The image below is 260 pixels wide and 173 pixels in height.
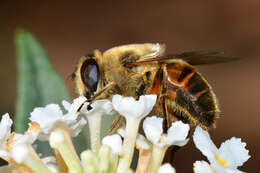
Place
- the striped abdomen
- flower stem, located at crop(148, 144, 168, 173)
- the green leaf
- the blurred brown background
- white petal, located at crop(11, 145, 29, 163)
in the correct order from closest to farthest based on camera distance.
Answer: white petal, located at crop(11, 145, 29, 163)
flower stem, located at crop(148, 144, 168, 173)
the striped abdomen
the green leaf
the blurred brown background

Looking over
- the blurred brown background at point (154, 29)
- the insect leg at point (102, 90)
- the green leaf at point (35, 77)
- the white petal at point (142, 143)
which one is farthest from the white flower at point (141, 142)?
the blurred brown background at point (154, 29)

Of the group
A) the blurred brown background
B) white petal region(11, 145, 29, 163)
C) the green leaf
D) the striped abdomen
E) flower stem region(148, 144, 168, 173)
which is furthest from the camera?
the blurred brown background

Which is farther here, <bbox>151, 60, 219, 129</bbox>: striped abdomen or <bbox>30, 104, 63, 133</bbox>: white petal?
<bbox>151, 60, 219, 129</bbox>: striped abdomen

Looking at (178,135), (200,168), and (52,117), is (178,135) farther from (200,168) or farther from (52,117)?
Result: (52,117)

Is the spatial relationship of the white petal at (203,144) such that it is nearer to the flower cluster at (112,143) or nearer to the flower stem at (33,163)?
the flower cluster at (112,143)

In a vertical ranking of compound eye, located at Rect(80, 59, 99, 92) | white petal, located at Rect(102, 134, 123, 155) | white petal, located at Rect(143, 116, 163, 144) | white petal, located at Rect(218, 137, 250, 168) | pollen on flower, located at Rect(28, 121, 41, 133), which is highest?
compound eye, located at Rect(80, 59, 99, 92)

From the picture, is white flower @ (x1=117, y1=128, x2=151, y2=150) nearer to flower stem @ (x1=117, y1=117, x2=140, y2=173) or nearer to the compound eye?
flower stem @ (x1=117, y1=117, x2=140, y2=173)

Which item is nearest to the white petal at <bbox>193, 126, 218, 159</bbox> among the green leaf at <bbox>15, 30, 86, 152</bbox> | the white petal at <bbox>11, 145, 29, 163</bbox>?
the white petal at <bbox>11, 145, 29, 163</bbox>
